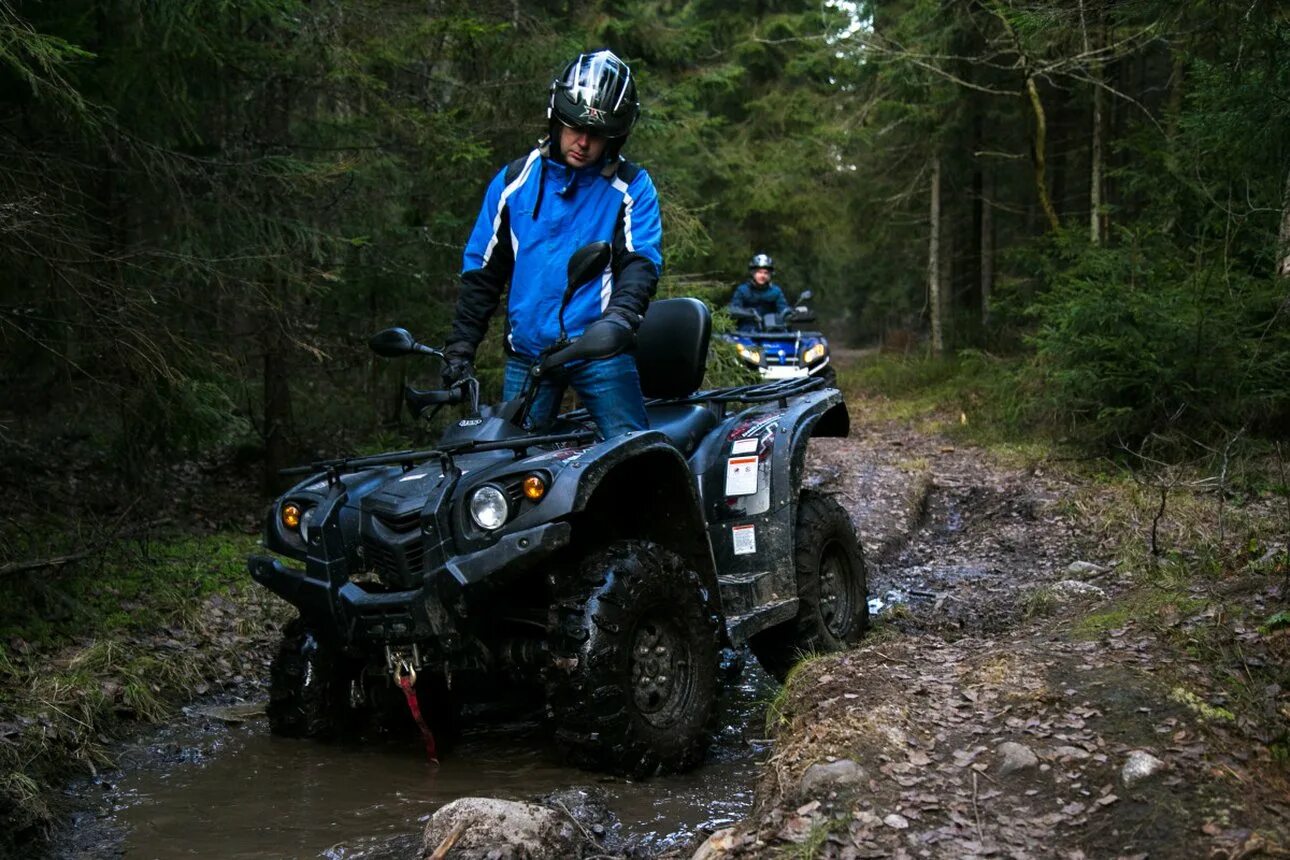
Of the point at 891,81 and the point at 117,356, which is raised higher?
the point at 891,81

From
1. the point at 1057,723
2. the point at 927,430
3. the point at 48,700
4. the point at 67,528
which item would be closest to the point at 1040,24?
the point at 1057,723

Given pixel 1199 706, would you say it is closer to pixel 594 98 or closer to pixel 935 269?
pixel 594 98

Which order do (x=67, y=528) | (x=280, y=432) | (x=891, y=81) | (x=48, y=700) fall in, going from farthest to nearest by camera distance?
(x=891, y=81)
(x=280, y=432)
(x=67, y=528)
(x=48, y=700)

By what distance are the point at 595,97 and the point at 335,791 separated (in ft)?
9.30

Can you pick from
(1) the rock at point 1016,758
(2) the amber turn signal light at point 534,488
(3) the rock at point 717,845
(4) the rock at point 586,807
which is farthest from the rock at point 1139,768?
(2) the amber turn signal light at point 534,488

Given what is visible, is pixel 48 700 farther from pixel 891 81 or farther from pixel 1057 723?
pixel 891 81

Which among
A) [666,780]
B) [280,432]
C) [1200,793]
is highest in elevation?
[280,432]

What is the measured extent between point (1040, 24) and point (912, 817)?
4.42 metres

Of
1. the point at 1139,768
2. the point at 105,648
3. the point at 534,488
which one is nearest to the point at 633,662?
the point at 534,488

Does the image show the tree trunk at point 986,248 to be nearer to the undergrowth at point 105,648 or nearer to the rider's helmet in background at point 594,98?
the undergrowth at point 105,648

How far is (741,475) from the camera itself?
5.39m

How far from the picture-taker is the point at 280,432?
9398 millimetres

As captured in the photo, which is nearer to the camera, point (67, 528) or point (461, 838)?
point (461, 838)

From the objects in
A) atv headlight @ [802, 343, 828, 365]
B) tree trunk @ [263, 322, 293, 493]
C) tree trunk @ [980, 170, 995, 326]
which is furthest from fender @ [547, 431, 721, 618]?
tree trunk @ [980, 170, 995, 326]
